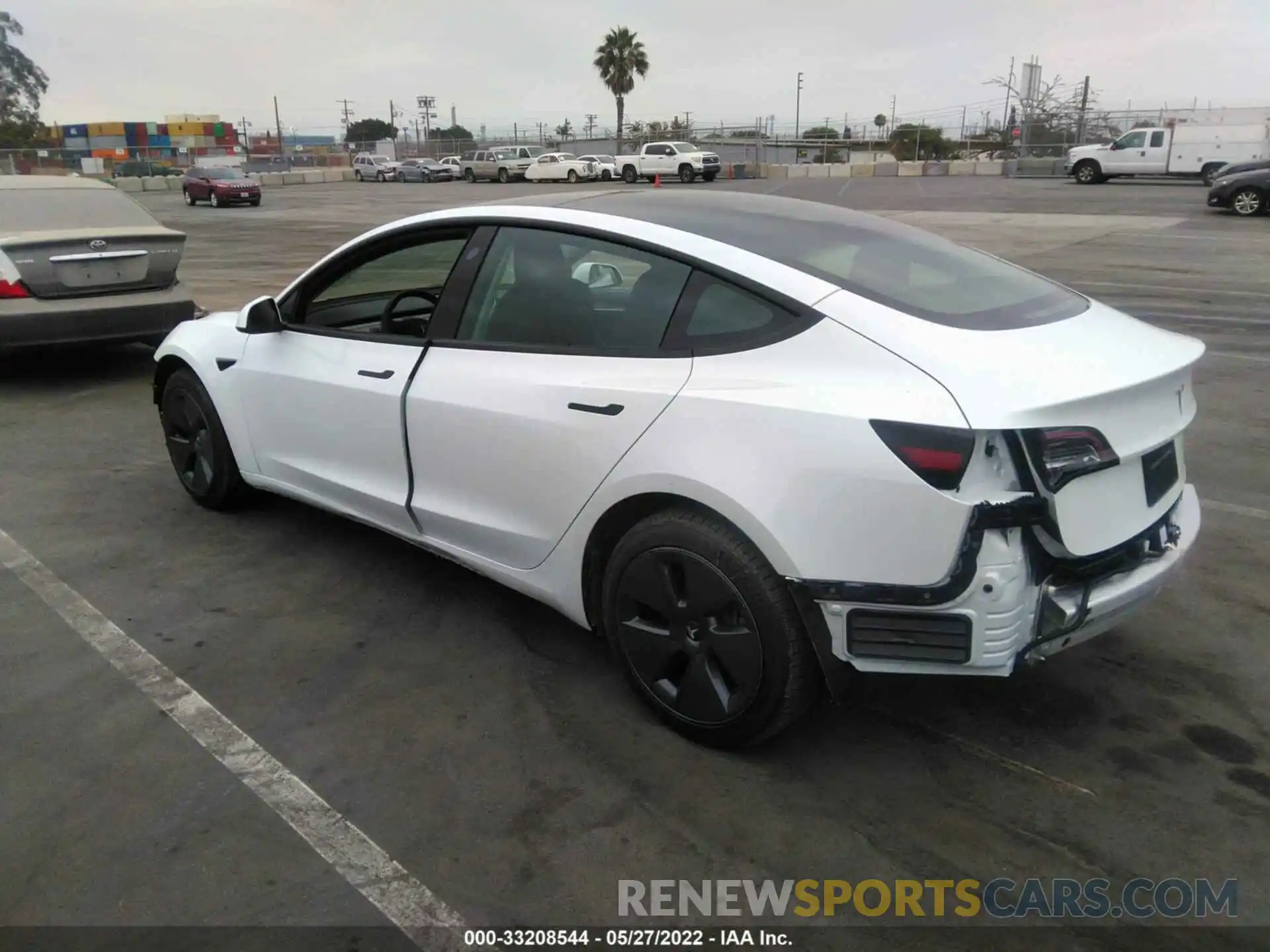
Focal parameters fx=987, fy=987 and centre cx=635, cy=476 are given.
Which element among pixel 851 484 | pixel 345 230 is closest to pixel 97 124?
pixel 345 230

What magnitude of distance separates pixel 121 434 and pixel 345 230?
55.9 ft

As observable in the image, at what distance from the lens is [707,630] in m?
2.85

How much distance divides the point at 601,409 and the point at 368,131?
402 ft

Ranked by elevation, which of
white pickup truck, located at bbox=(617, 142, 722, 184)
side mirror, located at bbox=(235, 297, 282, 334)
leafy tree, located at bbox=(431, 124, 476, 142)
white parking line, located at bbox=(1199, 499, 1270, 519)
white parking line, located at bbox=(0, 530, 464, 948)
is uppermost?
leafy tree, located at bbox=(431, 124, 476, 142)

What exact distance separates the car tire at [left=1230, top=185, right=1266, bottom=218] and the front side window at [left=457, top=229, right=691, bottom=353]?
22495mm

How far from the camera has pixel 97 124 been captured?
106625 millimetres

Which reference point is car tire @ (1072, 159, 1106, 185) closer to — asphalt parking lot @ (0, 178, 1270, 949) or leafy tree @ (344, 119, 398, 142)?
asphalt parking lot @ (0, 178, 1270, 949)

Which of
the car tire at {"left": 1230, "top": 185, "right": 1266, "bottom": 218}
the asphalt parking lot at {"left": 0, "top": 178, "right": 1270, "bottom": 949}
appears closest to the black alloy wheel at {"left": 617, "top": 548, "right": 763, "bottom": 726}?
the asphalt parking lot at {"left": 0, "top": 178, "right": 1270, "bottom": 949}

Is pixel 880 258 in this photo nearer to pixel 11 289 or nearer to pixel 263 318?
pixel 263 318

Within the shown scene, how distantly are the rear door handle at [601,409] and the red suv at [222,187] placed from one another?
37066 mm

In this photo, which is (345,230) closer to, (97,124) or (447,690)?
(447,690)

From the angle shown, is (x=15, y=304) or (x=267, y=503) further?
(x=15, y=304)

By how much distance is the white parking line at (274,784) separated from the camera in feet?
7.96

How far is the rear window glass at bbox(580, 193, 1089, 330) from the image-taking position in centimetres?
287
